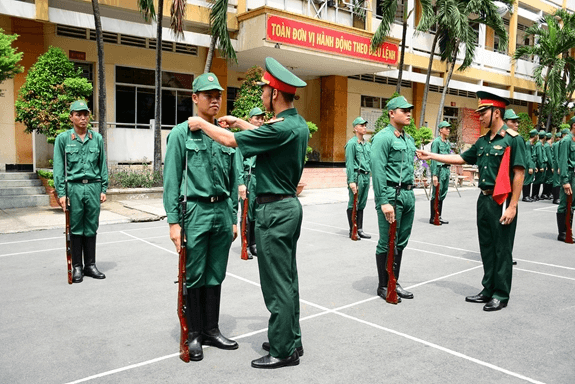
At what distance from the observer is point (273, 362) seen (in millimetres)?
3758

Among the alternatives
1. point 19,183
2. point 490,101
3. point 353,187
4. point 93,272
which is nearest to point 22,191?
point 19,183

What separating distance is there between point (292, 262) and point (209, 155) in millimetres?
1095

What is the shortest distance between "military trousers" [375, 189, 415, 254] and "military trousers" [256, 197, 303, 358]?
1.96m

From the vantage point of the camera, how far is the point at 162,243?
8.52 m

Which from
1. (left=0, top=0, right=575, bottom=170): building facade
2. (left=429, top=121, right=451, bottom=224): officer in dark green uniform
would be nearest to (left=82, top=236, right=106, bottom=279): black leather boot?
(left=429, top=121, right=451, bottom=224): officer in dark green uniform

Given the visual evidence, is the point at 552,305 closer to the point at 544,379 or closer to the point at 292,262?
the point at 544,379

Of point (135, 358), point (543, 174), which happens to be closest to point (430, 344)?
point (135, 358)

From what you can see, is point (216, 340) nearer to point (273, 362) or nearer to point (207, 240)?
point (273, 362)

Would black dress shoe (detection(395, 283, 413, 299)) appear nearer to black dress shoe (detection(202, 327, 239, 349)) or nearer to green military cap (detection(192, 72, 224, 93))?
black dress shoe (detection(202, 327, 239, 349))

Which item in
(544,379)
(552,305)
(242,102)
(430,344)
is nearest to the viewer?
(544,379)

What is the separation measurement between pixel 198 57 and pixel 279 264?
55.8 ft

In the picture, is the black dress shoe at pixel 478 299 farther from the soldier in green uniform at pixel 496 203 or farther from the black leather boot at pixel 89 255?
the black leather boot at pixel 89 255

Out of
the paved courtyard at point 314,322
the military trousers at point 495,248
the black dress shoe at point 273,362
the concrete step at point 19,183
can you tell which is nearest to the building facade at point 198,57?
the concrete step at point 19,183

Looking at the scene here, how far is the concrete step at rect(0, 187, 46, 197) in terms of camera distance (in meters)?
12.5
